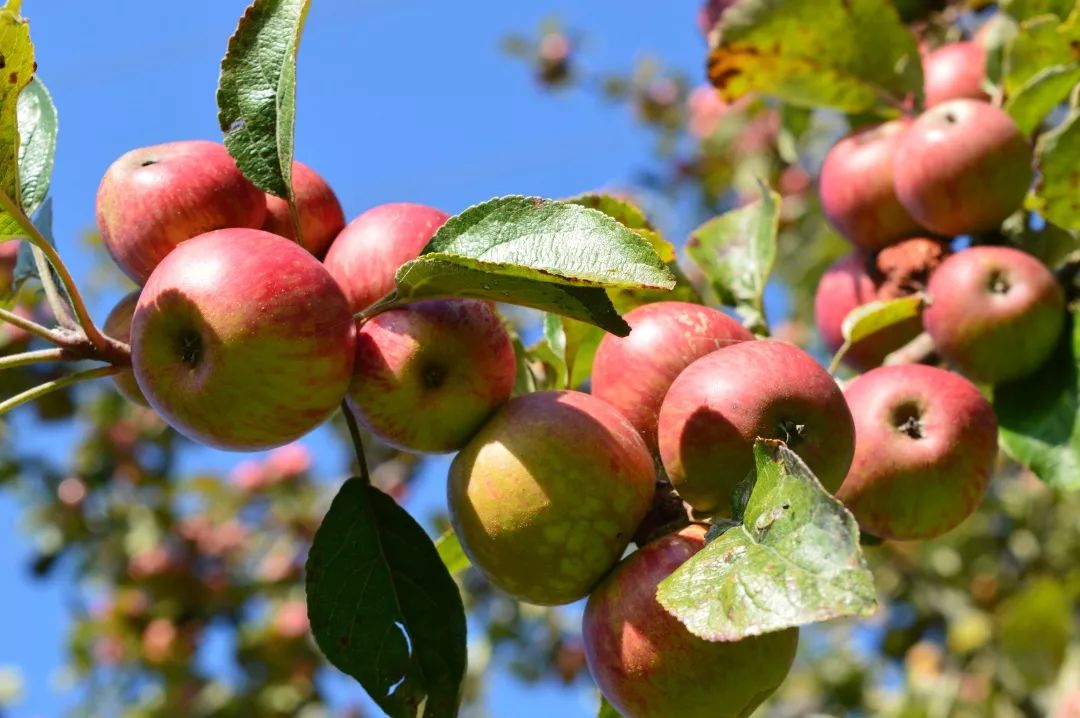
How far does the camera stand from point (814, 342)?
3.63 m

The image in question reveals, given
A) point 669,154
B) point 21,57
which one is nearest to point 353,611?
point 21,57

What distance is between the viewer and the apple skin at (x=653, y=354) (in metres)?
1.18

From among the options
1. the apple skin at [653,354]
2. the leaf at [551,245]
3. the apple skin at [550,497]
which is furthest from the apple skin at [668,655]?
the leaf at [551,245]

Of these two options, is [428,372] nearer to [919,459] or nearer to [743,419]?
[743,419]

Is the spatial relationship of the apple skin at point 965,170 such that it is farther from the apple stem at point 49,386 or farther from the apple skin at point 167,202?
the apple stem at point 49,386

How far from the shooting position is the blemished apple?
1186 millimetres

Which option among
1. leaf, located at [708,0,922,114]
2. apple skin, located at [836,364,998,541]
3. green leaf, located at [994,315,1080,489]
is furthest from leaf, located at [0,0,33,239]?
green leaf, located at [994,315,1080,489]

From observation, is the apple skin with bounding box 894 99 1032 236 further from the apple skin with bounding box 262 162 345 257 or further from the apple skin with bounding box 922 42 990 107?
the apple skin with bounding box 262 162 345 257

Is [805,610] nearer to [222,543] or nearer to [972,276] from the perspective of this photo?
[972,276]

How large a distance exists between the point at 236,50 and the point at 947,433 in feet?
2.81

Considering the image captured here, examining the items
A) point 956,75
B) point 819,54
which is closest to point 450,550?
point 819,54

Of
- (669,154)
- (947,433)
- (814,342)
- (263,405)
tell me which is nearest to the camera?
(263,405)

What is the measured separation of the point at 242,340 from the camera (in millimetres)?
986

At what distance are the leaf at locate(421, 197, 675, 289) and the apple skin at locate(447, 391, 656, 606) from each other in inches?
7.3
